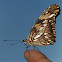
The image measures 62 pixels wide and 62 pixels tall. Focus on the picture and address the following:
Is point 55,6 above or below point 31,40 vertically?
above

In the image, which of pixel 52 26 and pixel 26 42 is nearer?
pixel 26 42

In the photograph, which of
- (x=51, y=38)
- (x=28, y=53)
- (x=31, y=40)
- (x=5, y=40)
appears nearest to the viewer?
(x=28, y=53)

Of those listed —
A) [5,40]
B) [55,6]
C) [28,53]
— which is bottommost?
[28,53]

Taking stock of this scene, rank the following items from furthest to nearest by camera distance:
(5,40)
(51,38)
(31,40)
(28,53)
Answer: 1. (51,38)
2. (31,40)
3. (5,40)
4. (28,53)

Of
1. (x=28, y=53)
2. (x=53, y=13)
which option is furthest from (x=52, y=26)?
(x=28, y=53)

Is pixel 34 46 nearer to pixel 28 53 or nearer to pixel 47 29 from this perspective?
pixel 28 53

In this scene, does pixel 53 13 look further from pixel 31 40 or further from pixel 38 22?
pixel 31 40
